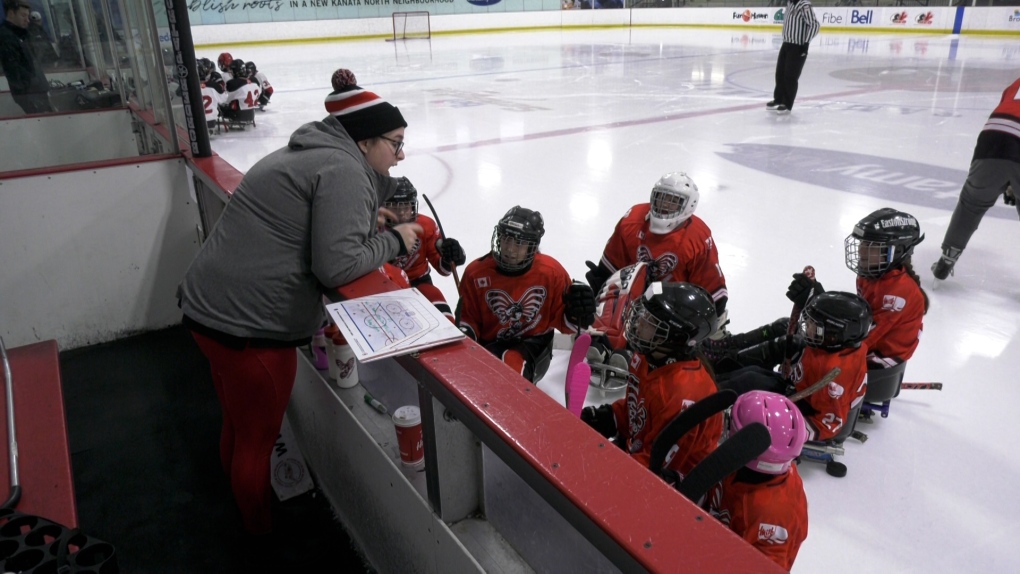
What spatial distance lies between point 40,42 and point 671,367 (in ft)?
18.0

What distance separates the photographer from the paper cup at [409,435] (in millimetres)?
1196

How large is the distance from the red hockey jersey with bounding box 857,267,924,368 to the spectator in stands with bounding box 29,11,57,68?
5449 mm

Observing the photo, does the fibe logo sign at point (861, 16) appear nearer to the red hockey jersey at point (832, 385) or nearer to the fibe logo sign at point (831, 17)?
the fibe logo sign at point (831, 17)

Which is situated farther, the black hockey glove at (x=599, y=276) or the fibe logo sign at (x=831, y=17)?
the fibe logo sign at (x=831, y=17)

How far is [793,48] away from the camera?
7.12 metres

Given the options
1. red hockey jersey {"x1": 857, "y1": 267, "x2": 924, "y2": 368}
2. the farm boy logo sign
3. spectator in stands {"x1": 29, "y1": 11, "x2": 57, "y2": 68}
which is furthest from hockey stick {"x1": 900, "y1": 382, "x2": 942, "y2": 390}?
the farm boy logo sign

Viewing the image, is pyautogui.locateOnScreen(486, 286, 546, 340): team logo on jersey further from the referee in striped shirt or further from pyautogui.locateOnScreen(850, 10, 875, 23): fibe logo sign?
pyautogui.locateOnScreen(850, 10, 875, 23): fibe logo sign

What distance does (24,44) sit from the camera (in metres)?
4.53

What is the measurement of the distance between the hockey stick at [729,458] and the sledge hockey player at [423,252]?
148 cm

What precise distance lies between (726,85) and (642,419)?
8673 mm

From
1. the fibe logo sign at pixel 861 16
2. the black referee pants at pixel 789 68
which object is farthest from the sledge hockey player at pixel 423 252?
the fibe logo sign at pixel 861 16

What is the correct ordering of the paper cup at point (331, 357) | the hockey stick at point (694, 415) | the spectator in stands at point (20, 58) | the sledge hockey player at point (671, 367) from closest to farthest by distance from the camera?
the hockey stick at point (694, 415), the sledge hockey player at point (671, 367), the paper cup at point (331, 357), the spectator in stands at point (20, 58)

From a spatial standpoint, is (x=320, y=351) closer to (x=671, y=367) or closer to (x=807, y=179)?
(x=671, y=367)

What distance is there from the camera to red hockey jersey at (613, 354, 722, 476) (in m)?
1.43
